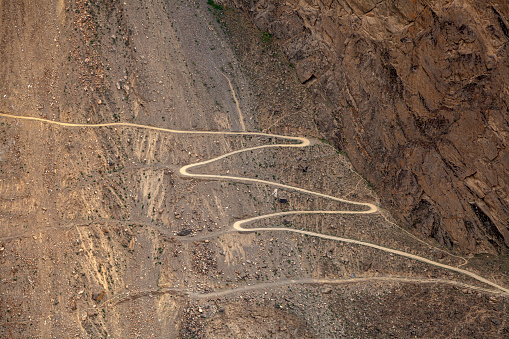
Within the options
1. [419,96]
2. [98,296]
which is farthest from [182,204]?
[419,96]

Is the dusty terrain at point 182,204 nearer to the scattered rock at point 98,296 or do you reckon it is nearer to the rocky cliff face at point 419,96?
the scattered rock at point 98,296

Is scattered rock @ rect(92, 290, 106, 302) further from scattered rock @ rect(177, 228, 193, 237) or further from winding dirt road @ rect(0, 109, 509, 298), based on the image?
scattered rock @ rect(177, 228, 193, 237)

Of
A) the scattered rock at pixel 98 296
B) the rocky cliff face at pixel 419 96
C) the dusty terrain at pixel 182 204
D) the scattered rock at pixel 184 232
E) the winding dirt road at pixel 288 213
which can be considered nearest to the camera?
the rocky cliff face at pixel 419 96

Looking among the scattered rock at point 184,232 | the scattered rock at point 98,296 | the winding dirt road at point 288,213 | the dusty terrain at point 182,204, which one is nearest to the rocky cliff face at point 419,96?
the dusty terrain at point 182,204

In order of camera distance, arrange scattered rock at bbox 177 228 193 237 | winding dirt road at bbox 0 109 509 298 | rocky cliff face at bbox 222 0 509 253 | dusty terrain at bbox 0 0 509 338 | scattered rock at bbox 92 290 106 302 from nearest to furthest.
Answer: rocky cliff face at bbox 222 0 509 253, scattered rock at bbox 92 290 106 302, dusty terrain at bbox 0 0 509 338, winding dirt road at bbox 0 109 509 298, scattered rock at bbox 177 228 193 237

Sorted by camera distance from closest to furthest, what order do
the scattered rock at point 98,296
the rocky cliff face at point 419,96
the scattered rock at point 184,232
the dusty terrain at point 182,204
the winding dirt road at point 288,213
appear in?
the rocky cliff face at point 419,96 < the scattered rock at point 98,296 < the dusty terrain at point 182,204 < the winding dirt road at point 288,213 < the scattered rock at point 184,232

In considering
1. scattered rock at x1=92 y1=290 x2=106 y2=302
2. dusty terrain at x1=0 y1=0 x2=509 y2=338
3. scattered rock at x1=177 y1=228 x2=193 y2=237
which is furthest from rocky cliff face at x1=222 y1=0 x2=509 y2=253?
scattered rock at x1=92 y1=290 x2=106 y2=302
